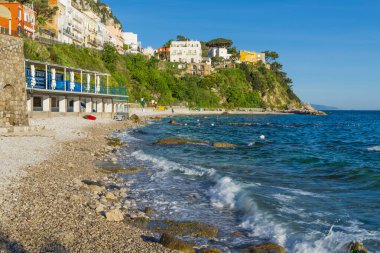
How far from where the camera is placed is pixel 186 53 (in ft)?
507

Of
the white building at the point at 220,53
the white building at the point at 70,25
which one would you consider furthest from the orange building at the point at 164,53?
the white building at the point at 70,25

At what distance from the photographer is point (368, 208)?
41.0 ft

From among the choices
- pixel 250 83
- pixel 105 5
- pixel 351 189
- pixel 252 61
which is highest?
pixel 105 5

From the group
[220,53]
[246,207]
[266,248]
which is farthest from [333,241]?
[220,53]

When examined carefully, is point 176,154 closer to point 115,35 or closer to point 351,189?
point 351,189

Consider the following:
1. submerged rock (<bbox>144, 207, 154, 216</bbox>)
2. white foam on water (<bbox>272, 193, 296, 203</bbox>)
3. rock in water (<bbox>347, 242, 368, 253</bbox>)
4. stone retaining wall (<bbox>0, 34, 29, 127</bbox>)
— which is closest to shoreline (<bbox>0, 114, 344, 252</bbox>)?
submerged rock (<bbox>144, 207, 154, 216</bbox>)

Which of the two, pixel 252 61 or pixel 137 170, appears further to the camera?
pixel 252 61

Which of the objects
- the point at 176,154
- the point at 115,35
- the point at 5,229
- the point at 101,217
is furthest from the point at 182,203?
the point at 115,35

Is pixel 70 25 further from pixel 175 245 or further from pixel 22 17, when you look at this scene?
pixel 175 245

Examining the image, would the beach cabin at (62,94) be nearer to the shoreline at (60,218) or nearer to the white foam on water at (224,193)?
the shoreline at (60,218)

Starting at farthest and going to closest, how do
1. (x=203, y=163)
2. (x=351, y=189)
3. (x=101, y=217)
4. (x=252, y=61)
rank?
(x=252, y=61)
(x=203, y=163)
(x=351, y=189)
(x=101, y=217)

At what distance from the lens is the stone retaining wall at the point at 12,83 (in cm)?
2258

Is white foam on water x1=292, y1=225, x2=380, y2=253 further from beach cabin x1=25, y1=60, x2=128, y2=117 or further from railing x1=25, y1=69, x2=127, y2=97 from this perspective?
railing x1=25, y1=69, x2=127, y2=97

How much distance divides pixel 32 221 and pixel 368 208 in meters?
10.8
